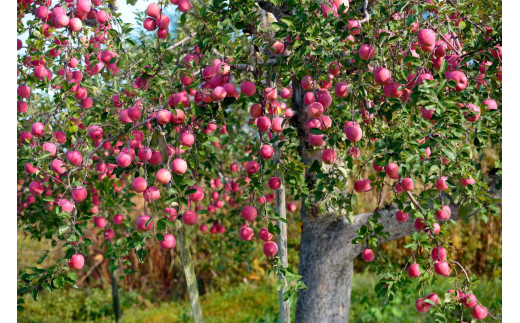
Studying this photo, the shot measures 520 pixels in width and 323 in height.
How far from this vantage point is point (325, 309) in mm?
3193

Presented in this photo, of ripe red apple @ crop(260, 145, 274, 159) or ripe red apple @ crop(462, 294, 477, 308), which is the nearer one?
ripe red apple @ crop(260, 145, 274, 159)

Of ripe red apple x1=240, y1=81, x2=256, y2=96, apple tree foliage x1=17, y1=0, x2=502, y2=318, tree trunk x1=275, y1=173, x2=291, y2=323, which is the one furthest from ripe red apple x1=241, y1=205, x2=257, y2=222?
tree trunk x1=275, y1=173, x2=291, y2=323

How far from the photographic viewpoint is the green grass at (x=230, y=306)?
16.0ft

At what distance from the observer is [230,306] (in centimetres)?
545

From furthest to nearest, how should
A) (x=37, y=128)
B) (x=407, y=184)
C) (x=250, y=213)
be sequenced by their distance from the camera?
(x=37, y=128), (x=250, y=213), (x=407, y=184)

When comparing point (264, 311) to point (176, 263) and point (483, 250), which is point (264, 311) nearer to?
point (176, 263)

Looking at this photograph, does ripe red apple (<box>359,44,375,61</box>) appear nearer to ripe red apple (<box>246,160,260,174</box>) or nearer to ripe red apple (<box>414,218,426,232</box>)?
ripe red apple (<box>246,160,260,174</box>)

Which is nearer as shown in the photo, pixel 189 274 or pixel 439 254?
pixel 439 254

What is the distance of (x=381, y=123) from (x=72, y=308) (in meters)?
5.01

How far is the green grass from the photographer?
4863mm

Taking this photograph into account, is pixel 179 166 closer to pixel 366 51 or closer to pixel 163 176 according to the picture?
pixel 163 176

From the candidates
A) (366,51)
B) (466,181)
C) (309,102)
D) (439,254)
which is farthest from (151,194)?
(466,181)

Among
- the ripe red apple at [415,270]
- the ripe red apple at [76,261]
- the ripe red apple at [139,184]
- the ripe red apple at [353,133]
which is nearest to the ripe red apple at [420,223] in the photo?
the ripe red apple at [415,270]
